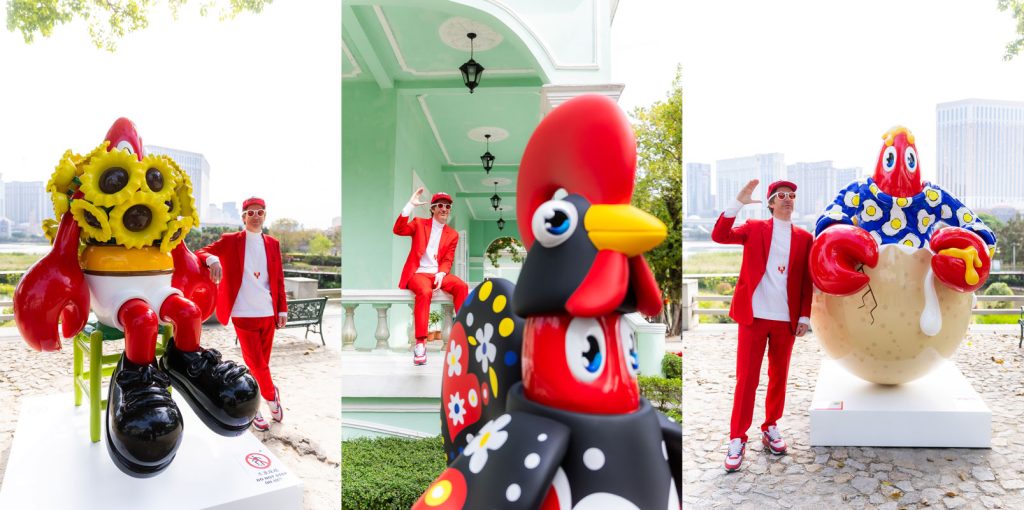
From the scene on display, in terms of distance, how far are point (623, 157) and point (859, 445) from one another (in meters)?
3.05

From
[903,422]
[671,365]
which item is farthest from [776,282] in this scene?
[671,365]

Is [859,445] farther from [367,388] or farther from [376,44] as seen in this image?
[376,44]

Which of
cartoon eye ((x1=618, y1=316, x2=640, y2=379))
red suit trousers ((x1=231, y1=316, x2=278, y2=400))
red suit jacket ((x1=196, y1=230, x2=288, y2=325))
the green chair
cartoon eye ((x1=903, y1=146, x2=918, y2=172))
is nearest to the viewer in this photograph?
cartoon eye ((x1=618, y1=316, x2=640, y2=379))

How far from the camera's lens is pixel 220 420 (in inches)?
91.0

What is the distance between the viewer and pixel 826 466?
3.23m

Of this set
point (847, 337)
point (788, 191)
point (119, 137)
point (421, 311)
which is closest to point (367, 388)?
point (421, 311)

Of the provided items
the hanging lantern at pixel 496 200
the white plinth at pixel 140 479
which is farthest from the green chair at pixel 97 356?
the hanging lantern at pixel 496 200

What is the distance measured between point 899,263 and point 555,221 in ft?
9.51

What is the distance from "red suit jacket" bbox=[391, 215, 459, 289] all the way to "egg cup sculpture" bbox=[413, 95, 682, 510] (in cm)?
202

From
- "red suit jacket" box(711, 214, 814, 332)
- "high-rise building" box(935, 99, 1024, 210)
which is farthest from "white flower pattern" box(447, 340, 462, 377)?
"high-rise building" box(935, 99, 1024, 210)

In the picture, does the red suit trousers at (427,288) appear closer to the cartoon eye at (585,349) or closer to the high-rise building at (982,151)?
the cartoon eye at (585,349)

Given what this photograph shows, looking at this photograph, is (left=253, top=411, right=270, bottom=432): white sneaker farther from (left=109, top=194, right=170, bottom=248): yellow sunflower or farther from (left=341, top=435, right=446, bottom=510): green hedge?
(left=109, top=194, right=170, bottom=248): yellow sunflower

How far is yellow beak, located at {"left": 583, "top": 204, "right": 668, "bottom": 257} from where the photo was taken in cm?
119

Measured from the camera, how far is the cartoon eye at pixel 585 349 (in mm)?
1235
